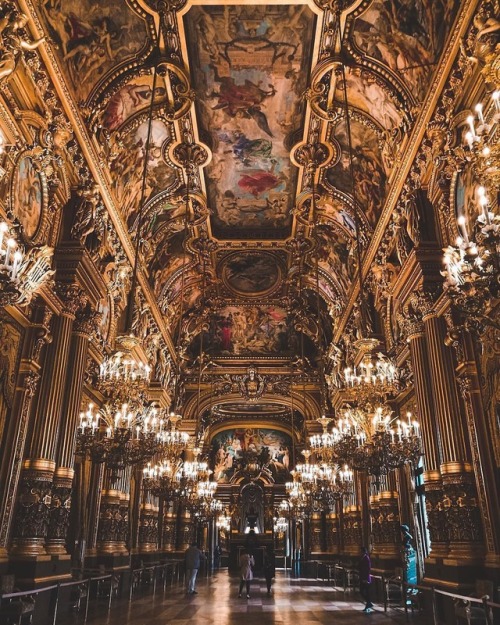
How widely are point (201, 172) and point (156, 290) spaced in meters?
4.71

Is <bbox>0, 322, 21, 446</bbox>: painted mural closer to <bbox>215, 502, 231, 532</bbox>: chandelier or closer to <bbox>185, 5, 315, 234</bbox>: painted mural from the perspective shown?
<bbox>185, 5, 315, 234</bbox>: painted mural

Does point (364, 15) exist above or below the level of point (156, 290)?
above

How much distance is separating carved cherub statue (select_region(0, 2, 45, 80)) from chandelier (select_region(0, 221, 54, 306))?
271 cm

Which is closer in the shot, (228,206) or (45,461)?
(45,461)

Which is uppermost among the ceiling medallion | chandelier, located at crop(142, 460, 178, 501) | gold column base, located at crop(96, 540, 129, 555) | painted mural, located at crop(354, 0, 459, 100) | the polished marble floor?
the ceiling medallion

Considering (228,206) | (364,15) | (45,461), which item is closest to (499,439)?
(45,461)

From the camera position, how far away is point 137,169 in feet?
40.4

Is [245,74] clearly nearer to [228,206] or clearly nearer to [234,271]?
[228,206]

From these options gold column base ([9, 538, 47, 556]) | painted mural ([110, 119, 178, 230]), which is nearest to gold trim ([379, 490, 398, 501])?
gold column base ([9, 538, 47, 556])

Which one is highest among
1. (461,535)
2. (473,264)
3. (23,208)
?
(23,208)

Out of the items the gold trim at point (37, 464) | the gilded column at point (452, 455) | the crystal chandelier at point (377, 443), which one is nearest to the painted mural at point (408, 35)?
the gilded column at point (452, 455)

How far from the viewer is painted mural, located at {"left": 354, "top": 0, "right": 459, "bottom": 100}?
8.30 m

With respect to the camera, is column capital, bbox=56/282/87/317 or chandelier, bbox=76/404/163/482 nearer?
chandelier, bbox=76/404/163/482

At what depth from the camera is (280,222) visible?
53.7 ft
